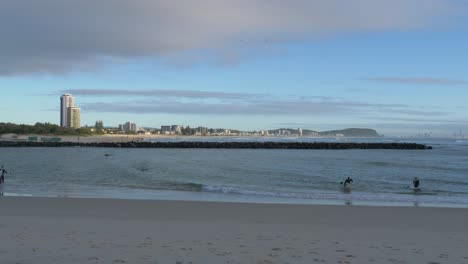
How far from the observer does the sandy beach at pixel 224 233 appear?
685cm

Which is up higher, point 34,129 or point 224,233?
point 34,129

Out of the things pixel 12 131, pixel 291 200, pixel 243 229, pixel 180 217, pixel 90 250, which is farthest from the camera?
pixel 12 131

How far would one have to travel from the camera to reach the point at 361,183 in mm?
24750

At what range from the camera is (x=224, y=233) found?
9102 millimetres

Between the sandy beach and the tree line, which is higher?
the tree line

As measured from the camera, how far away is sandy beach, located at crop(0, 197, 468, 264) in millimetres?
6852

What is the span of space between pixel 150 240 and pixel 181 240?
0.52 meters

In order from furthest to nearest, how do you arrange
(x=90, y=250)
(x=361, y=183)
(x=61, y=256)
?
(x=361, y=183) → (x=90, y=250) → (x=61, y=256)

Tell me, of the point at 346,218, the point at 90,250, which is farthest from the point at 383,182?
the point at 90,250

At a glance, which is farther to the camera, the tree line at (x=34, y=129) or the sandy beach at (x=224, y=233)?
the tree line at (x=34, y=129)

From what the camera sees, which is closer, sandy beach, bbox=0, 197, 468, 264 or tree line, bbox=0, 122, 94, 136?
sandy beach, bbox=0, 197, 468, 264

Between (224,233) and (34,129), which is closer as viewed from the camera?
(224,233)

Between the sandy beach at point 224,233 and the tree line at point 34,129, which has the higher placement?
the tree line at point 34,129

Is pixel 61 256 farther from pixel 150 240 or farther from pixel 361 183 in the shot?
pixel 361 183
